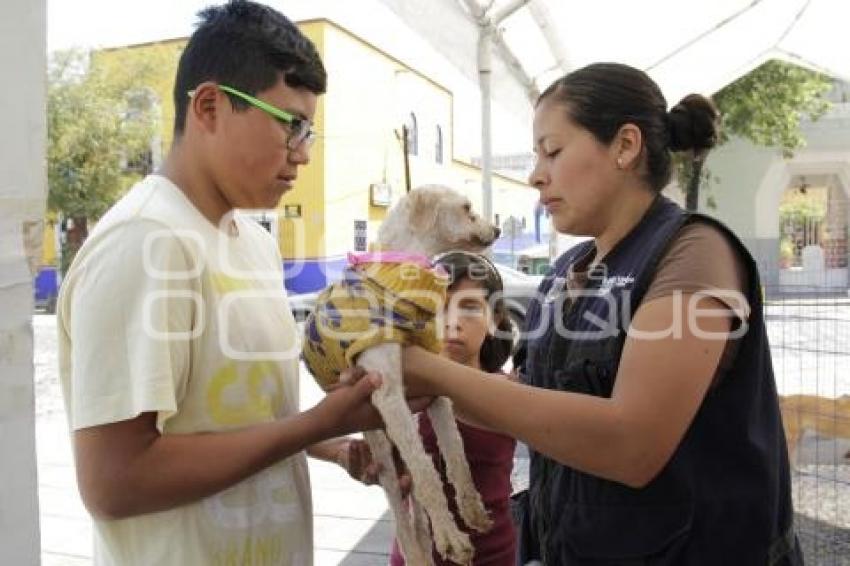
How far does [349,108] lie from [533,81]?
15.5 m

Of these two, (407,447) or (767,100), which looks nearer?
(407,447)

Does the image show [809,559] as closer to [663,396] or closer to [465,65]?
[663,396]

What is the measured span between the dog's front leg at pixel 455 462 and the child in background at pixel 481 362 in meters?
0.37

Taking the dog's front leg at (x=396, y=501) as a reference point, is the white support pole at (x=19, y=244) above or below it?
above

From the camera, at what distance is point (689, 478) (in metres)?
1.44

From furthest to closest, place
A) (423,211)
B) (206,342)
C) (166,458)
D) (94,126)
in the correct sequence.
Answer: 1. (94,126)
2. (423,211)
3. (206,342)
4. (166,458)

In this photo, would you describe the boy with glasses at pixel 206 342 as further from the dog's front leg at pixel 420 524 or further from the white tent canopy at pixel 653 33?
the white tent canopy at pixel 653 33

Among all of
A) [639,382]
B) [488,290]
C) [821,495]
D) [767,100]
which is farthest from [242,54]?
[767,100]

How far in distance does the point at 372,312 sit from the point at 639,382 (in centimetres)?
51

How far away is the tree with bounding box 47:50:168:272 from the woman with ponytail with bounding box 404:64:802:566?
81.8ft

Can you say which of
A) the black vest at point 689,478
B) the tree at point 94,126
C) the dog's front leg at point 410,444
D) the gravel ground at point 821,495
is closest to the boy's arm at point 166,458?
the dog's front leg at point 410,444

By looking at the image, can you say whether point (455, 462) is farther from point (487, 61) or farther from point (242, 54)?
point (487, 61)

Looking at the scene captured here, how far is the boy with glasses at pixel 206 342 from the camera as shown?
125 centimetres

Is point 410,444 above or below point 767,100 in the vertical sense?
below
